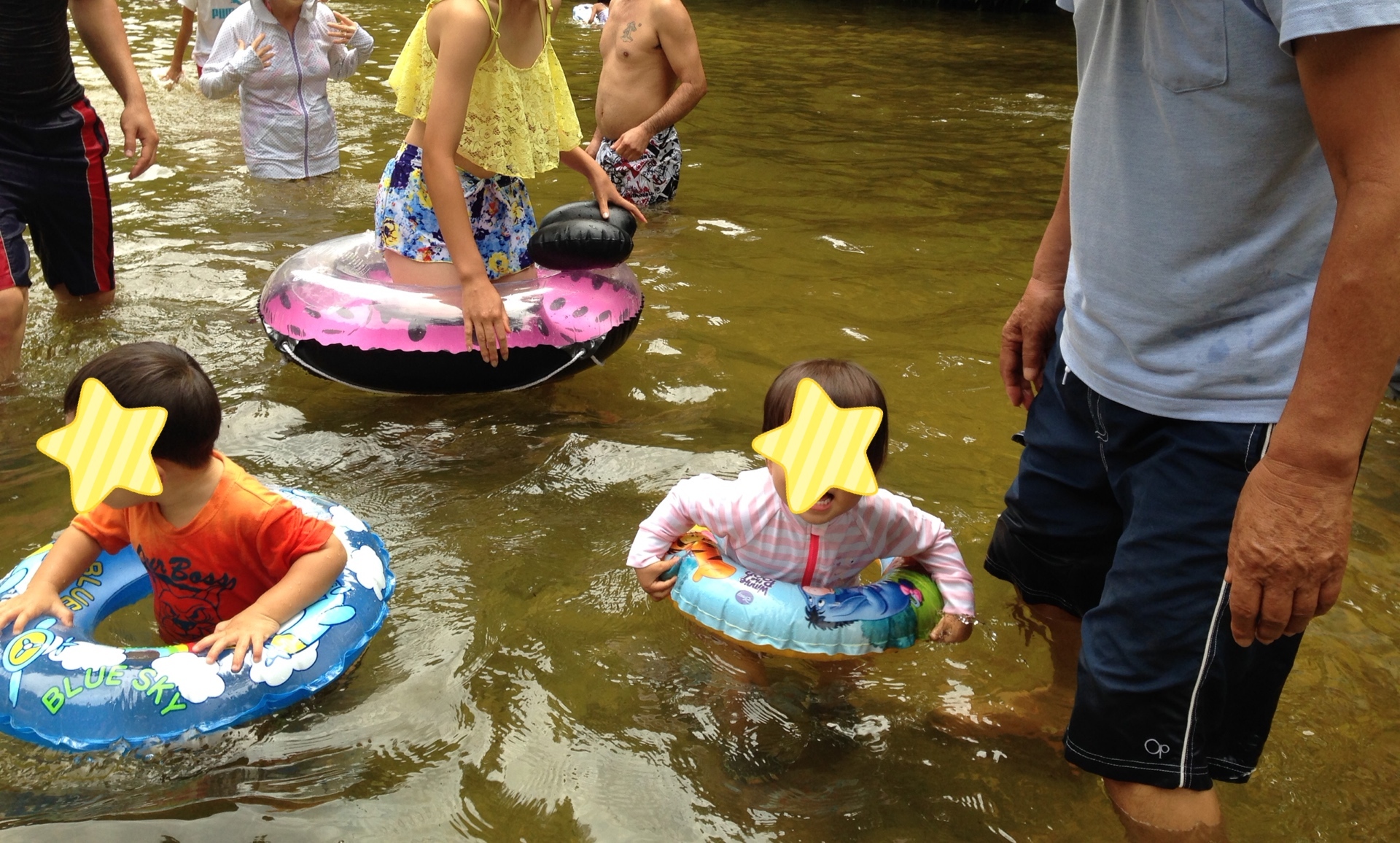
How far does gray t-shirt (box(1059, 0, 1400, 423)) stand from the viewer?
181cm

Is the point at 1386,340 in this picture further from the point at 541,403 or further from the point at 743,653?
the point at 541,403

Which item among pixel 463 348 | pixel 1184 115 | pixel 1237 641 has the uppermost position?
pixel 1184 115

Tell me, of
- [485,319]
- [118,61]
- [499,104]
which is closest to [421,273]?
[485,319]

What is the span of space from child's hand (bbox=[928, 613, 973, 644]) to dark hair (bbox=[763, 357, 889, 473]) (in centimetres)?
A: 38

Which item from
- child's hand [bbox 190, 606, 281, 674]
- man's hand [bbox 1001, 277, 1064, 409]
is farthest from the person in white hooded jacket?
man's hand [bbox 1001, 277, 1064, 409]

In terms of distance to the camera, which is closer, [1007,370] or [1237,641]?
[1237,641]

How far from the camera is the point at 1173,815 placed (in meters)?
2.13

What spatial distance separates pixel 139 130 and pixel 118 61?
0.26 metres

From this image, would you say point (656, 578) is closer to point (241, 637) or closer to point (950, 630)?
point (950, 630)

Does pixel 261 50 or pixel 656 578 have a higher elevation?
pixel 261 50

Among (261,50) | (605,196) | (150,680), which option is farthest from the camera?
(261,50)

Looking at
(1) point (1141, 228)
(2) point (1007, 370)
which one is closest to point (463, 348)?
(2) point (1007, 370)

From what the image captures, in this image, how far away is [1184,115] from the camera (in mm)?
1903

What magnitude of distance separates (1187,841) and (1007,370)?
1.09 meters
